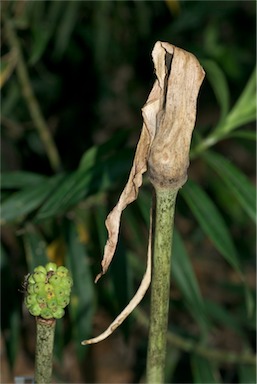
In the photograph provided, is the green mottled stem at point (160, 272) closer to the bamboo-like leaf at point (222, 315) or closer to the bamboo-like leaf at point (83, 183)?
the bamboo-like leaf at point (83, 183)

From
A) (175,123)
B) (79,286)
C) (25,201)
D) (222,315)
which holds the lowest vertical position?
(222,315)

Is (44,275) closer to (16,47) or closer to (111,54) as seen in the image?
(16,47)

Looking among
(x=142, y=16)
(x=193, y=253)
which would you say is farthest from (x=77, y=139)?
(x=193, y=253)

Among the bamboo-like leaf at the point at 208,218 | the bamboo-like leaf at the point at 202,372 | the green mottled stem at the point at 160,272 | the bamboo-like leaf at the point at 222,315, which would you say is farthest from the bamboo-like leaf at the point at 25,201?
the green mottled stem at the point at 160,272

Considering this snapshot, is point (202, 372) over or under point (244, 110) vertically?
under

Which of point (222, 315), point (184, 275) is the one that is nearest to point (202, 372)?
point (184, 275)

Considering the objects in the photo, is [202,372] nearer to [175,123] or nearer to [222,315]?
[222,315]

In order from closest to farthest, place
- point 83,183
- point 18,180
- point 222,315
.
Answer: point 83,183
point 18,180
point 222,315
